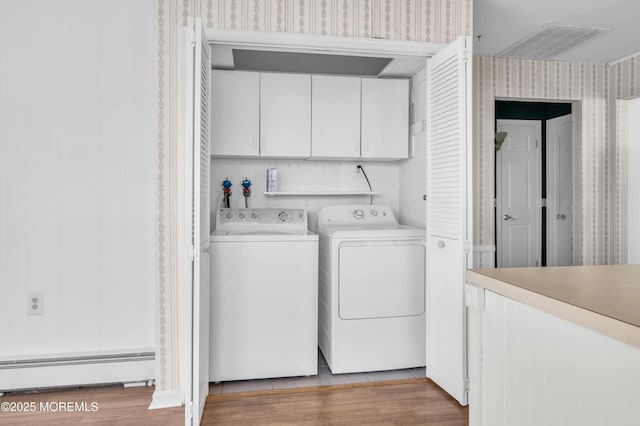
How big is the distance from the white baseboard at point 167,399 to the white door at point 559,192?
14.6 ft

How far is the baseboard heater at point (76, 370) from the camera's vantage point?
7.67 feet

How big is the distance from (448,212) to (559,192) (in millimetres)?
3293

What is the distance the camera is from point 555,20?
2844 mm

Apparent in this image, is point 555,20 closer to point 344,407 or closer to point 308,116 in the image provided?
point 308,116

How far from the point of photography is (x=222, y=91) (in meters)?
2.88

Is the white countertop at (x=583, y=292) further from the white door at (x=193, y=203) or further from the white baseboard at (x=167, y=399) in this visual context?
A: the white baseboard at (x=167, y=399)

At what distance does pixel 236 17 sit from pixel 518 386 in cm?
219

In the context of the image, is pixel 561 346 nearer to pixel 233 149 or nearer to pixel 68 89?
pixel 233 149

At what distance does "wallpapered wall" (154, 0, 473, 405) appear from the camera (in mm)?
2186

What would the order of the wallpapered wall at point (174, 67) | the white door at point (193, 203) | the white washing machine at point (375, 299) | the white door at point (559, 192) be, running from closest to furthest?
1. the white door at point (193, 203)
2. the wallpapered wall at point (174, 67)
3. the white washing machine at point (375, 299)
4. the white door at point (559, 192)

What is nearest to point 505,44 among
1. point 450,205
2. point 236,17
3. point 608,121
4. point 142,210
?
point 608,121

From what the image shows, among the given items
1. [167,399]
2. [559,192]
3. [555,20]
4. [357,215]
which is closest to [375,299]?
[357,215]

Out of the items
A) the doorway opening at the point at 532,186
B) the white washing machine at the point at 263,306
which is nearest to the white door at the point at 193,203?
the white washing machine at the point at 263,306

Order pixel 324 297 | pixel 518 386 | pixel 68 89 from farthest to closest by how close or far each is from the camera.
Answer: pixel 324 297 < pixel 68 89 < pixel 518 386
